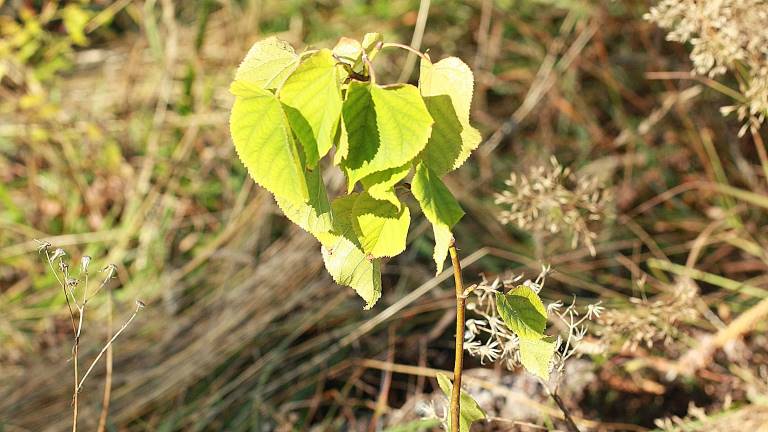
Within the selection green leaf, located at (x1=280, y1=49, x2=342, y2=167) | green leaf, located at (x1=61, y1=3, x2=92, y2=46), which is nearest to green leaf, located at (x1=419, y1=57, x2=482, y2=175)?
green leaf, located at (x1=280, y1=49, x2=342, y2=167)

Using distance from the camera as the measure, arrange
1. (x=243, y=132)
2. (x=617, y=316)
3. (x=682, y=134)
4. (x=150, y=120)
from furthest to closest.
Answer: (x=150, y=120)
(x=682, y=134)
(x=617, y=316)
(x=243, y=132)

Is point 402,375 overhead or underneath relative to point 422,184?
underneath

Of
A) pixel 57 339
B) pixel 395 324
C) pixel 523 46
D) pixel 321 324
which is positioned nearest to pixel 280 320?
pixel 321 324

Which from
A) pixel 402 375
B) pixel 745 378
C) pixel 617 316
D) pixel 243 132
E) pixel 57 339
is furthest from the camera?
pixel 57 339

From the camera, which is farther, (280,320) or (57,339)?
(57,339)

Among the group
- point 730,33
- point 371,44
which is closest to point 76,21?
point 730,33

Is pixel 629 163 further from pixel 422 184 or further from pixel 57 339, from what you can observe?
pixel 422 184

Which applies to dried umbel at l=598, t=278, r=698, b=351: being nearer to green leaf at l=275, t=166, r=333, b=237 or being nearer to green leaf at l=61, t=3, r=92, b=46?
green leaf at l=275, t=166, r=333, b=237
